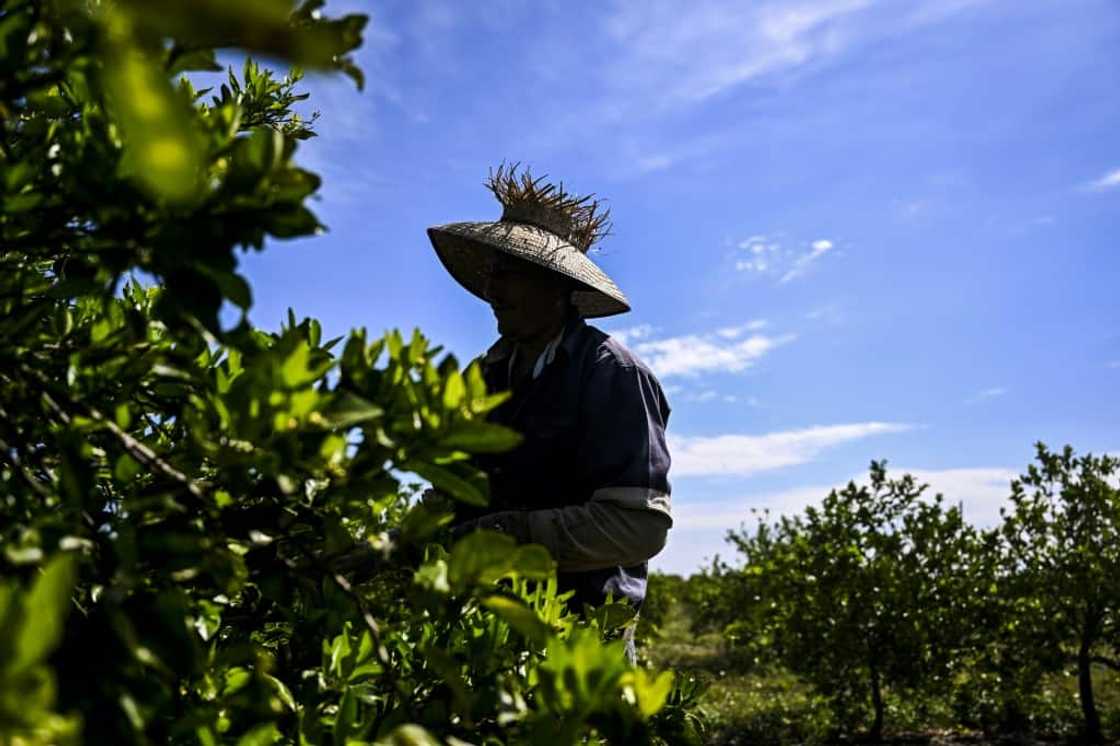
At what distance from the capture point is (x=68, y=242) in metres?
0.96

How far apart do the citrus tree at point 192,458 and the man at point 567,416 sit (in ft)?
4.25

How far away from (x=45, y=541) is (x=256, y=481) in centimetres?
36

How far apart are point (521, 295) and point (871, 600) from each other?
7540mm

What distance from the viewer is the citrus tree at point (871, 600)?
9156mm

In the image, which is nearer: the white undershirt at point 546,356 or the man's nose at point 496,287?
the white undershirt at point 546,356

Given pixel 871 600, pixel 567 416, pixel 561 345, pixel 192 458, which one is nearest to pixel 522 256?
pixel 561 345

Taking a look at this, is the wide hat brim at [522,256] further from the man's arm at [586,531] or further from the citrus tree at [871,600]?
the citrus tree at [871,600]

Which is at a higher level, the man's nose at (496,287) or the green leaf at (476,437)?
the man's nose at (496,287)

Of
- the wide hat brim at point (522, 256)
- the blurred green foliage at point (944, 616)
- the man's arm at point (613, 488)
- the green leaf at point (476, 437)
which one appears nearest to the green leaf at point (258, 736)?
the green leaf at point (476, 437)

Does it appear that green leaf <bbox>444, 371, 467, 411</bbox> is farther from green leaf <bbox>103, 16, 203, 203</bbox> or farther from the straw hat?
the straw hat

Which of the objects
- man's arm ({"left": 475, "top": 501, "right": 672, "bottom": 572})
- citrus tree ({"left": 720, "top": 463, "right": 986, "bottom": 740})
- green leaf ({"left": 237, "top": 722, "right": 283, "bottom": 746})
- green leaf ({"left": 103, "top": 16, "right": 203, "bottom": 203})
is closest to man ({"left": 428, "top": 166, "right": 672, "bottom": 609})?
man's arm ({"left": 475, "top": 501, "right": 672, "bottom": 572})

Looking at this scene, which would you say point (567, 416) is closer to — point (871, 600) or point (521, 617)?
point (521, 617)

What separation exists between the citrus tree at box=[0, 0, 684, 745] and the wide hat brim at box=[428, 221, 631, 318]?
182 centimetres

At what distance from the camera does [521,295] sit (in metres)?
3.08
